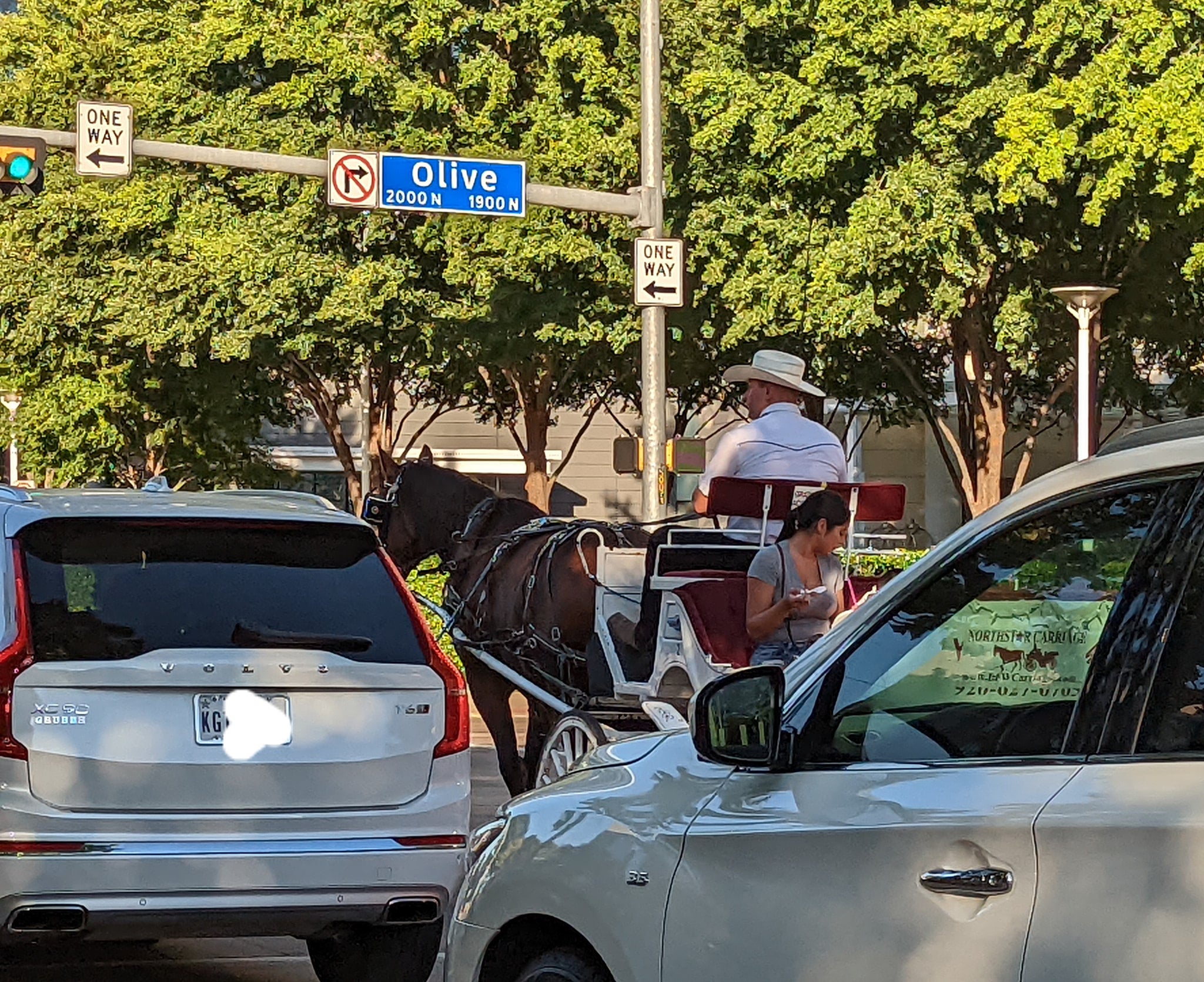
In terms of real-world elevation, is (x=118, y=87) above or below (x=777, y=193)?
above

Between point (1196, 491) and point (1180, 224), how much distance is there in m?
22.2

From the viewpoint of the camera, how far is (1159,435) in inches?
132

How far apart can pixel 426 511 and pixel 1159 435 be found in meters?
9.57

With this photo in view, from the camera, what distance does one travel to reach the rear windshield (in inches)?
258

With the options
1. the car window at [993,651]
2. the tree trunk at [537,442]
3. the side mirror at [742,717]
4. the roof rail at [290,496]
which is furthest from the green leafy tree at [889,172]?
the car window at [993,651]

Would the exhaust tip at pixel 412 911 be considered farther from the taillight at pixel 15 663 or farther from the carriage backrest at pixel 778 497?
the carriage backrest at pixel 778 497

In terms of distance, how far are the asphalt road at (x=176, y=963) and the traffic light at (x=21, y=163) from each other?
11220mm

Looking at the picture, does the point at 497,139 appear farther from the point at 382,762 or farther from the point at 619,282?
the point at 382,762

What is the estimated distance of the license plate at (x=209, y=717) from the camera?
6473 mm

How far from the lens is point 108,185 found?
31859 mm

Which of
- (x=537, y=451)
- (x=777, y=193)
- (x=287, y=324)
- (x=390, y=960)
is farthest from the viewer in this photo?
(x=537, y=451)

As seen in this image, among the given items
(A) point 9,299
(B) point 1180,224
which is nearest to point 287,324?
(A) point 9,299

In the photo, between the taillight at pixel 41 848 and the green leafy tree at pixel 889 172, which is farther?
the green leafy tree at pixel 889 172

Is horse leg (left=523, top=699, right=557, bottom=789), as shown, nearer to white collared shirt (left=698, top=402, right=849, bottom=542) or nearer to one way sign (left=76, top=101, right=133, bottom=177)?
white collared shirt (left=698, top=402, right=849, bottom=542)
